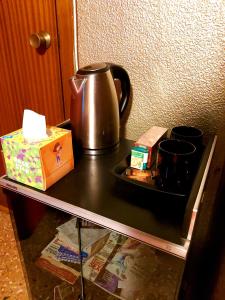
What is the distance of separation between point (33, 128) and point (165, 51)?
476mm

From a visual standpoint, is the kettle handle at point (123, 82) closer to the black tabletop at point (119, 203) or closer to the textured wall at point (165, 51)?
the textured wall at point (165, 51)

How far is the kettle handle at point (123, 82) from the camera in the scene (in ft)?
2.66

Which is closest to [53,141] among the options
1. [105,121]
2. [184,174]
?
[105,121]

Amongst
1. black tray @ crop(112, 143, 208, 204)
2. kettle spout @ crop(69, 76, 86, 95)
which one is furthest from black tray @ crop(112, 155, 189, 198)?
kettle spout @ crop(69, 76, 86, 95)

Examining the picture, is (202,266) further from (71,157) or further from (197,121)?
(71,157)

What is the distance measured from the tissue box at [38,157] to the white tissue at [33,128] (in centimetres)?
1

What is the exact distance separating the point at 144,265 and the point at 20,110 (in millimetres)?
930

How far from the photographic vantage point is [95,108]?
734 mm

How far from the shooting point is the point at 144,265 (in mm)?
592

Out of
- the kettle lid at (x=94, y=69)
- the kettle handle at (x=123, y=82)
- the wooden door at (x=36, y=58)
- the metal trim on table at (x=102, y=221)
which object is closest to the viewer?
the metal trim on table at (x=102, y=221)

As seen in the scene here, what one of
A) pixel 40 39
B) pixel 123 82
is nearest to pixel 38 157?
pixel 123 82

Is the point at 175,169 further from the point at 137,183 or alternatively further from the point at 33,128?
the point at 33,128

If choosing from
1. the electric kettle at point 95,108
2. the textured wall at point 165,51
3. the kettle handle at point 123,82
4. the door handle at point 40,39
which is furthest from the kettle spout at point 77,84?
the door handle at point 40,39

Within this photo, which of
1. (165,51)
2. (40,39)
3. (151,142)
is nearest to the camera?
(151,142)
